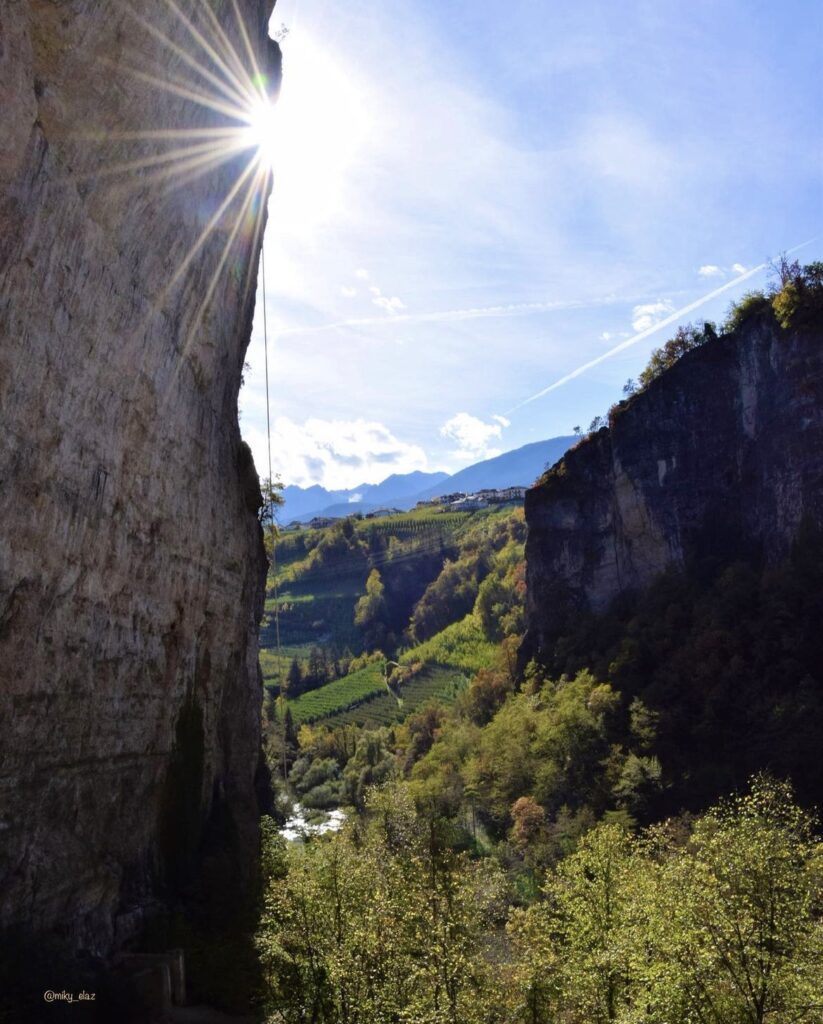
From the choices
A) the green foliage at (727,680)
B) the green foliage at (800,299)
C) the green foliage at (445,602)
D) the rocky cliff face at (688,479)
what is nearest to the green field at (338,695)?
the green foliage at (445,602)

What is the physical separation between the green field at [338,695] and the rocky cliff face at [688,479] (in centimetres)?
4597

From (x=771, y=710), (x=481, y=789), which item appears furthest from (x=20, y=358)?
Answer: (x=481, y=789)

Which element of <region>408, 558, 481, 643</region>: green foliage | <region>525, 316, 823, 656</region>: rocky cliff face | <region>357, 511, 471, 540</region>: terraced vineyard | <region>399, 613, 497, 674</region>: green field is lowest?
<region>399, 613, 497, 674</region>: green field

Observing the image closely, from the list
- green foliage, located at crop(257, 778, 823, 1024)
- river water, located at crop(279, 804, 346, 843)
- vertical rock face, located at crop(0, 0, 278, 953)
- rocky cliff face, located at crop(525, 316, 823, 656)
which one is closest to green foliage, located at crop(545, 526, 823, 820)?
rocky cliff face, located at crop(525, 316, 823, 656)

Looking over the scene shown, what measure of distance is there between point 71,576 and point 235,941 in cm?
1173

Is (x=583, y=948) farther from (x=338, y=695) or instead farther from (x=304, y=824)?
(x=338, y=695)

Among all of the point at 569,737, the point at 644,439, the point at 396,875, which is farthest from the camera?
the point at 644,439

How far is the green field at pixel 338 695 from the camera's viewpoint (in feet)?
376

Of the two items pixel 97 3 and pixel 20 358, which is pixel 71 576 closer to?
pixel 20 358

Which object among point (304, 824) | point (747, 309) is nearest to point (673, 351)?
point (747, 309)

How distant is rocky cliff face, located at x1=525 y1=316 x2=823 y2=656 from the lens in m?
52.8

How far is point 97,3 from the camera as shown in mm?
15305

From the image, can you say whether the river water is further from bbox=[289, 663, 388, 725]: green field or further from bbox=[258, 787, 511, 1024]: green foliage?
bbox=[289, 663, 388, 725]: green field

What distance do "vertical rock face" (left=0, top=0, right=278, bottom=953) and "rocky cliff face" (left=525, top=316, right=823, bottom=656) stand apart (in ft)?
136
